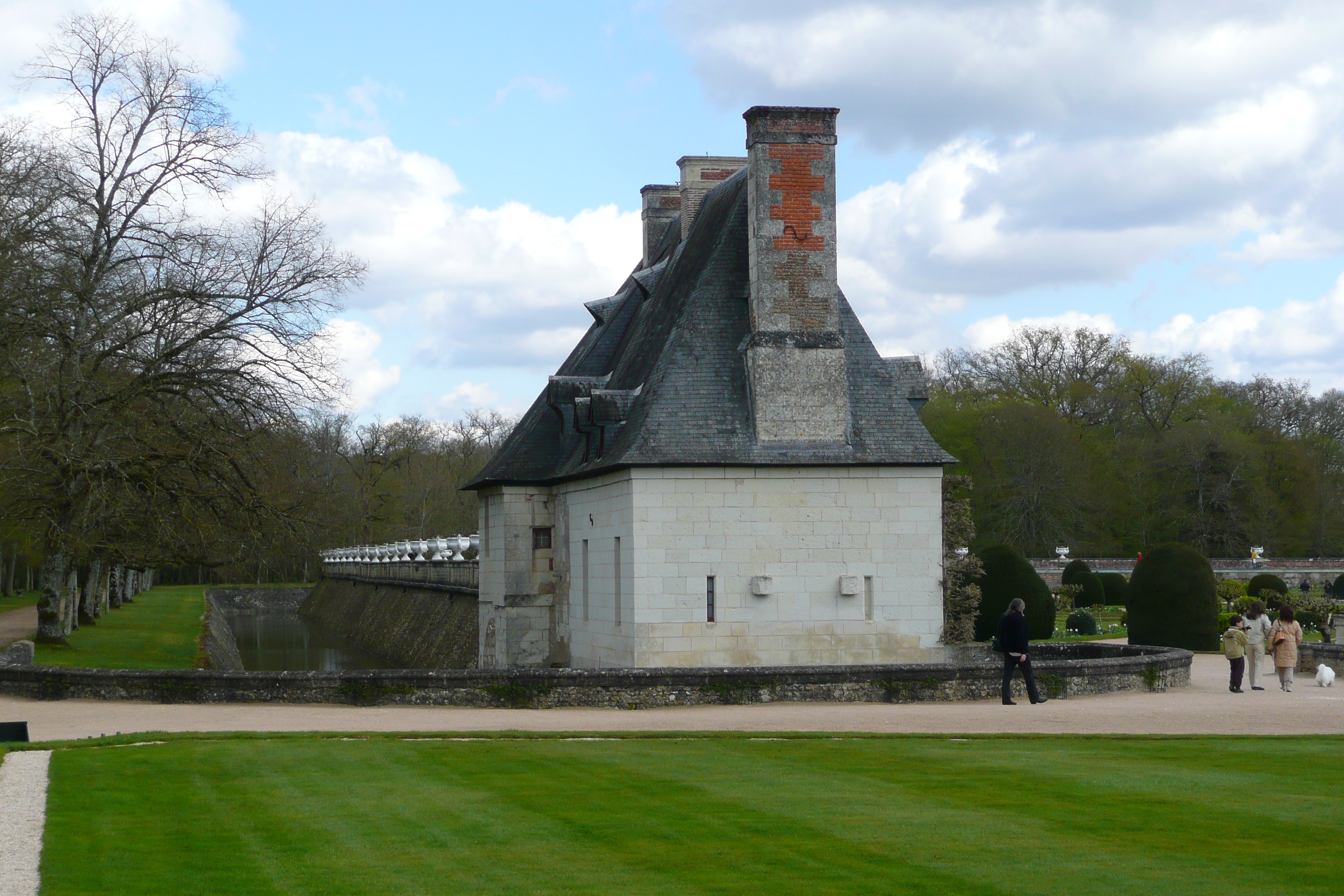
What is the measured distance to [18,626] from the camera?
37219mm

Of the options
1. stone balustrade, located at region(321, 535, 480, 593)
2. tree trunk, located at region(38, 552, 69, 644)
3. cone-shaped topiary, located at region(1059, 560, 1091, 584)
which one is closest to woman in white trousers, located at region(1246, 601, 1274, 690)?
stone balustrade, located at region(321, 535, 480, 593)

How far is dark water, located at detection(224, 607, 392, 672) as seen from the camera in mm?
46438

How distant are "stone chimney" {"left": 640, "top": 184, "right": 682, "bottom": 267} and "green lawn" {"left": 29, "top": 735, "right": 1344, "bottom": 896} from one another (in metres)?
24.2

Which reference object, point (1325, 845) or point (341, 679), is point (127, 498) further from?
point (1325, 845)

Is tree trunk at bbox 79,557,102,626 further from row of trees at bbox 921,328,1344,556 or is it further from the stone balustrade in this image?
row of trees at bbox 921,328,1344,556

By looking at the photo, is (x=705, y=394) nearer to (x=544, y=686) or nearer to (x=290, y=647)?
(x=544, y=686)

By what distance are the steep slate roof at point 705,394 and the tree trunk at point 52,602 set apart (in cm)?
913

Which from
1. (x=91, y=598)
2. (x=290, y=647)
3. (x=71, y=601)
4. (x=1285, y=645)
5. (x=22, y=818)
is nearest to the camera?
(x=22, y=818)

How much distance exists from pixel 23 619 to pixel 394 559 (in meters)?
20.4

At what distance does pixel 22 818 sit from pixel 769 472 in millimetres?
14621

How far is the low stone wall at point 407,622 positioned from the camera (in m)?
38.3

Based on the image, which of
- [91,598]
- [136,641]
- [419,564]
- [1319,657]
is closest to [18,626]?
[91,598]

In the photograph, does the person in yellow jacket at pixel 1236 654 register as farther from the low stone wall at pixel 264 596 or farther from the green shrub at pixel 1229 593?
the low stone wall at pixel 264 596

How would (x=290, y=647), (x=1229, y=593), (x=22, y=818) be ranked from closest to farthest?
1. (x=22, y=818)
2. (x=1229, y=593)
3. (x=290, y=647)
